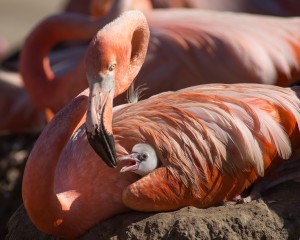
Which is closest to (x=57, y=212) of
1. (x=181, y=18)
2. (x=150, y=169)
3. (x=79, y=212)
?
(x=79, y=212)

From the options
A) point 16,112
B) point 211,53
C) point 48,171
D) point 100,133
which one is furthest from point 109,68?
point 16,112

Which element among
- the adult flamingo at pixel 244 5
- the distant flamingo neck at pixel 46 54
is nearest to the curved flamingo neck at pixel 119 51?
the distant flamingo neck at pixel 46 54

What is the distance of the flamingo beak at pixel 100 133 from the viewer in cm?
366

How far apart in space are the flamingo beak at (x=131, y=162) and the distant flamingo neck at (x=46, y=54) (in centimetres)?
198

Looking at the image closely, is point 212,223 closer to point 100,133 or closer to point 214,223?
point 214,223

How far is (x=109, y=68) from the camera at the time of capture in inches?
152

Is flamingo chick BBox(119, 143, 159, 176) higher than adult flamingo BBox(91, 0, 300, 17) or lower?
higher

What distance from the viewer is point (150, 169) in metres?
3.95

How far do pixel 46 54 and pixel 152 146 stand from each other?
90.9 inches

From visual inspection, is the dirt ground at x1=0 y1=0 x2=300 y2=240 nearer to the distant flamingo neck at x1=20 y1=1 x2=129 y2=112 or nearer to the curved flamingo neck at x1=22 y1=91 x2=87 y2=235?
the curved flamingo neck at x1=22 y1=91 x2=87 y2=235

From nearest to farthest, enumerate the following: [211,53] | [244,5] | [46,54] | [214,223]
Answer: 1. [214,223]
2. [211,53]
3. [46,54]
4. [244,5]

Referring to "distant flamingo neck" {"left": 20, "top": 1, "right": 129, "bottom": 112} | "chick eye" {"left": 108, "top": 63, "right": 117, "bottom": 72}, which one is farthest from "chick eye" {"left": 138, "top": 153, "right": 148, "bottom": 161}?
"distant flamingo neck" {"left": 20, "top": 1, "right": 129, "bottom": 112}

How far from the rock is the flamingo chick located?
0.53 ft

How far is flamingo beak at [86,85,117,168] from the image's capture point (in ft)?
12.0
